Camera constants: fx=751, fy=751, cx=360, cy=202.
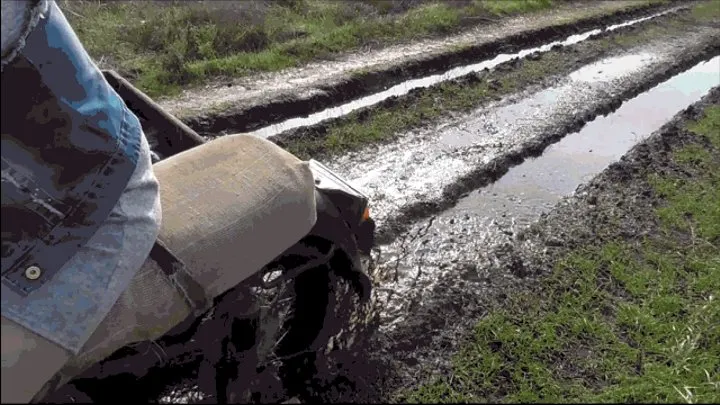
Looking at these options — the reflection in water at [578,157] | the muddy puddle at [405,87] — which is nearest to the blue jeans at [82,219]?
the muddy puddle at [405,87]

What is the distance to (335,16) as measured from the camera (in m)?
10.6

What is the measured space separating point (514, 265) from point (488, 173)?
158 centimetres

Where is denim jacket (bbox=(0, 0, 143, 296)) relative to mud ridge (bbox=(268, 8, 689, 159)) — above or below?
above

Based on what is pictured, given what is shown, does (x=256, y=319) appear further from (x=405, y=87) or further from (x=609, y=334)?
(x=405, y=87)

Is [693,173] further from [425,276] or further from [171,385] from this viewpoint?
[171,385]

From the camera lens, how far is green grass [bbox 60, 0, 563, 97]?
306 inches

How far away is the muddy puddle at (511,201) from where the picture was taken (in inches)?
172

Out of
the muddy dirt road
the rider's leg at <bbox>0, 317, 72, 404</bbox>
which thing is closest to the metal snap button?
the rider's leg at <bbox>0, 317, 72, 404</bbox>

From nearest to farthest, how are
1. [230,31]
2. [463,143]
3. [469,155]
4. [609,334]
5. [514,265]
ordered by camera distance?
1. [609,334]
2. [514,265]
3. [469,155]
4. [463,143]
5. [230,31]

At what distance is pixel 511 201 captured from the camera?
5652 millimetres

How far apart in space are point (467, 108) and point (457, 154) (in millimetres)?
1280

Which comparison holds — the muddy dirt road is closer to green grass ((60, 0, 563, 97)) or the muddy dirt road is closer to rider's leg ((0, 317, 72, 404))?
green grass ((60, 0, 563, 97))

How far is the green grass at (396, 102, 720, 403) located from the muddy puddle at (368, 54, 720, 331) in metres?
0.51

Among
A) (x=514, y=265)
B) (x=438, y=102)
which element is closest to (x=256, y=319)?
(x=514, y=265)
